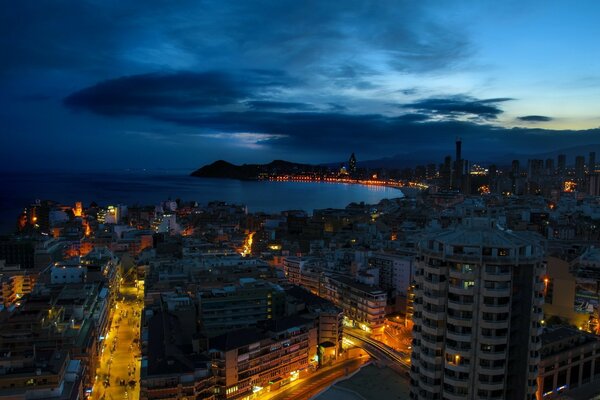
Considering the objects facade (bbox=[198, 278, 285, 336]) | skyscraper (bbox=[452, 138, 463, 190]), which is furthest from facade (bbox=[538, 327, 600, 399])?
skyscraper (bbox=[452, 138, 463, 190])

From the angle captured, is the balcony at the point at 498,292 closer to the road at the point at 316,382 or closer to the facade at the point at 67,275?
the road at the point at 316,382

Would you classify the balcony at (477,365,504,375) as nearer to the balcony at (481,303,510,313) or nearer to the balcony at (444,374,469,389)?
the balcony at (444,374,469,389)

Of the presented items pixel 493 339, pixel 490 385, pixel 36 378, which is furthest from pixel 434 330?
pixel 36 378

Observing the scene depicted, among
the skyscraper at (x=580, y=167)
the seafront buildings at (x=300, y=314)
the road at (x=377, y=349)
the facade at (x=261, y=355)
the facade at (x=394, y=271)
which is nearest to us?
the seafront buildings at (x=300, y=314)

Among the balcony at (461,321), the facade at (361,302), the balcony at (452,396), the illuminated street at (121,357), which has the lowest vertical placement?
the illuminated street at (121,357)

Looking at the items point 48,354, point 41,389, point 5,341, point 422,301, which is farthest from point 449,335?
point 5,341

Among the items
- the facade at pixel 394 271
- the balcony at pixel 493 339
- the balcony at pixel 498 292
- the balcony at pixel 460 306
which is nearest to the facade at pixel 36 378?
the balcony at pixel 460 306
